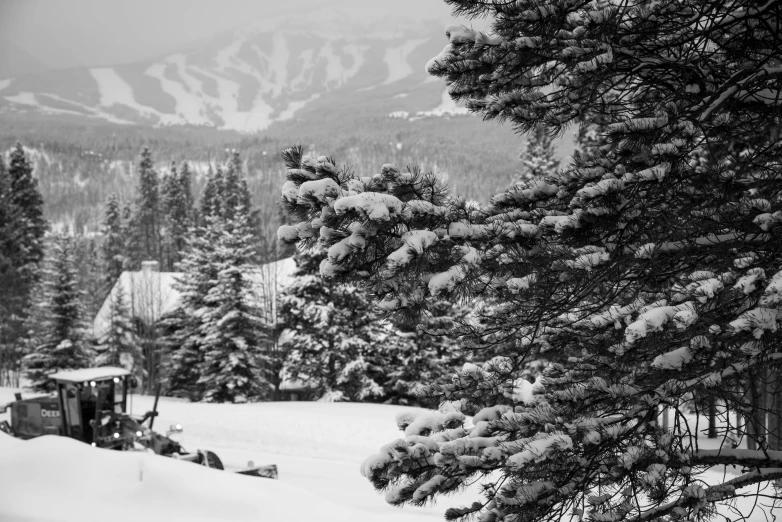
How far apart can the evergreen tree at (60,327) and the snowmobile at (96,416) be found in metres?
17.5

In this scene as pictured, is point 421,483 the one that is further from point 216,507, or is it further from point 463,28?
point 216,507

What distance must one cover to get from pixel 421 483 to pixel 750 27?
11.3ft

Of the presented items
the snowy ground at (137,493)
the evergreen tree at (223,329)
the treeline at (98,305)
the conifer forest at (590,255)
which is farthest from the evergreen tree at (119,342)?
the conifer forest at (590,255)

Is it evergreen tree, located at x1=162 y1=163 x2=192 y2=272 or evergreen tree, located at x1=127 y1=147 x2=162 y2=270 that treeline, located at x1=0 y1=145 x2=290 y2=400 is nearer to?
evergreen tree, located at x1=127 y1=147 x2=162 y2=270

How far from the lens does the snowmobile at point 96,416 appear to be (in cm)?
1241

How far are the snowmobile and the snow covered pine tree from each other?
9365 mm

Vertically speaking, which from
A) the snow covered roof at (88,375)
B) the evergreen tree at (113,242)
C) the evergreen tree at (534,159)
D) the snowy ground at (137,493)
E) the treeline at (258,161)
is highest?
the treeline at (258,161)

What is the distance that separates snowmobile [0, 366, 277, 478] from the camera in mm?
12414

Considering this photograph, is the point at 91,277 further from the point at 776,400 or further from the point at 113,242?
the point at 776,400

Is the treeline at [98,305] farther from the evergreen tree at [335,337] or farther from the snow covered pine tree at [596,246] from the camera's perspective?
the snow covered pine tree at [596,246]

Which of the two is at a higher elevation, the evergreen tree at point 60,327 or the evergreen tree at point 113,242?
the evergreen tree at point 113,242

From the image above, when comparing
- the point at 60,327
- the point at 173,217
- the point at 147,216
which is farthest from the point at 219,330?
the point at 147,216

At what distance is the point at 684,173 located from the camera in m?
3.67

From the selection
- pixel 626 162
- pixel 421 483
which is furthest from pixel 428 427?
pixel 626 162
